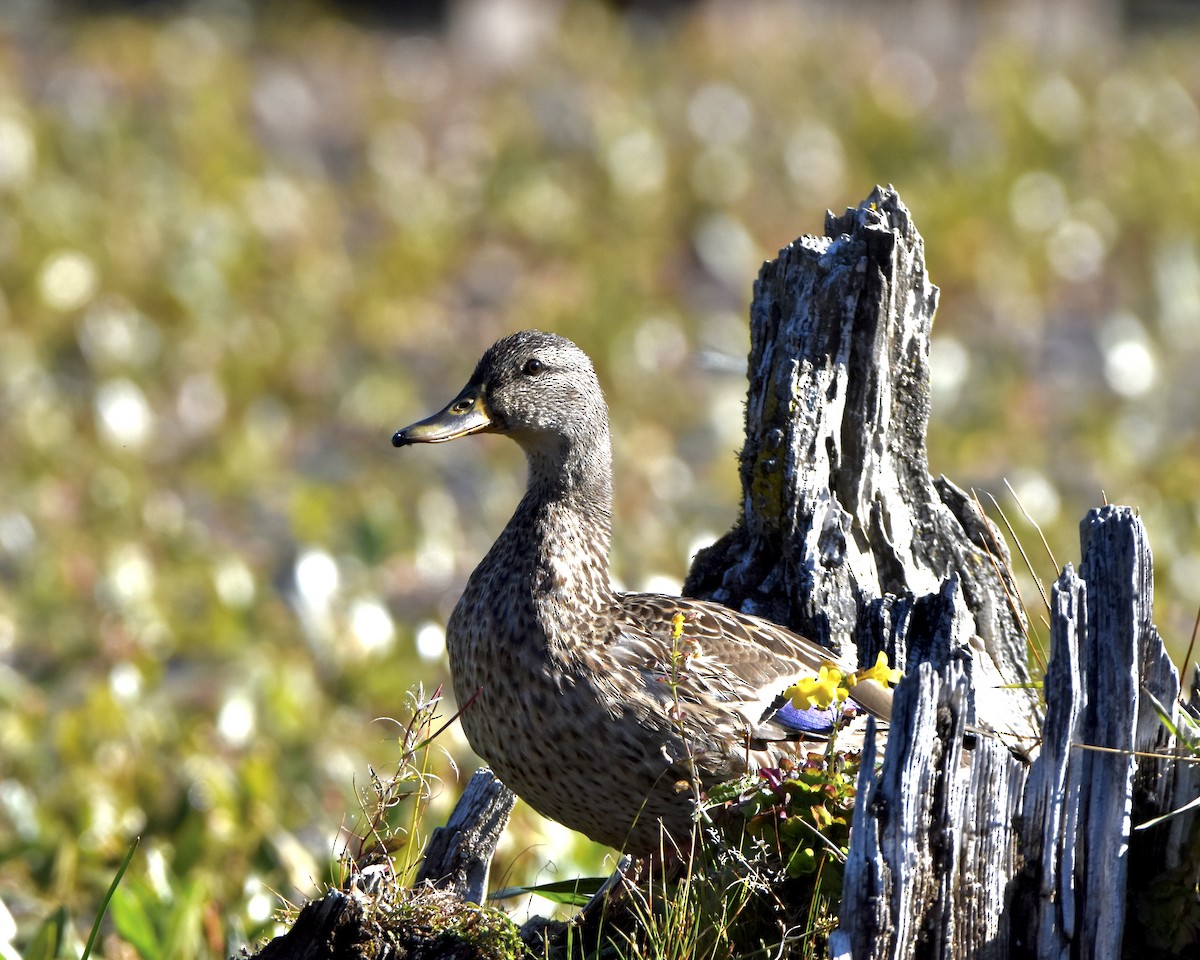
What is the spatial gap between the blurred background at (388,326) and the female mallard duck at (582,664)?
0.80 metres

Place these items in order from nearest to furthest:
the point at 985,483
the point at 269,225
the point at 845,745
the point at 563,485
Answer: the point at 845,745 < the point at 563,485 < the point at 985,483 < the point at 269,225

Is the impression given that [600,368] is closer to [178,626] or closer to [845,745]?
[178,626]

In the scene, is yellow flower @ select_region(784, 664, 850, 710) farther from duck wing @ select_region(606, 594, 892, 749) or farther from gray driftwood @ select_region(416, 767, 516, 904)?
gray driftwood @ select_region(416, 767, 516, 904)

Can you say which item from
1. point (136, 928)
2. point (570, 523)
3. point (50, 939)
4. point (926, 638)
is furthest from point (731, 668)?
point (50, 939)

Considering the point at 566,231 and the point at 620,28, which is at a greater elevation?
the point at 620,28

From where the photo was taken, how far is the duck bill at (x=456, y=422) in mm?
4117

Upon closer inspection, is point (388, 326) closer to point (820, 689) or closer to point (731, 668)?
point (731, 668)

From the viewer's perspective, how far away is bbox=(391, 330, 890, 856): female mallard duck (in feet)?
12.2

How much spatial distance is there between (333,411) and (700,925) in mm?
7528

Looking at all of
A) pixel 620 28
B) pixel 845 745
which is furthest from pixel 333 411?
pixel 620 28

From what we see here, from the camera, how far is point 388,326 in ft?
37.2

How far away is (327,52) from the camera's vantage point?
1614 centimetres

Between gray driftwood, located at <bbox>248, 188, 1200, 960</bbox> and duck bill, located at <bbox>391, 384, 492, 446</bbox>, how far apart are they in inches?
28.6

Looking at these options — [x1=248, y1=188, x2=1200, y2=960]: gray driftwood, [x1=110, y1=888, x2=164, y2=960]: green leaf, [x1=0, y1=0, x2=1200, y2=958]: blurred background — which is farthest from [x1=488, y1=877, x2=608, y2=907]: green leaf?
[x1=110, y1=888, x2=164, y2=960]: green leaf
